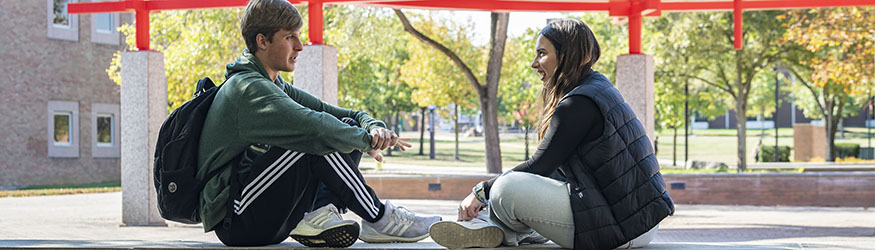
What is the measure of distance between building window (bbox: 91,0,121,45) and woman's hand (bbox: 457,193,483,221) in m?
25.0

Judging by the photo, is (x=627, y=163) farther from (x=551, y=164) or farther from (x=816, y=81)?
(x=816, y=81)

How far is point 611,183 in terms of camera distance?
375 centimetres

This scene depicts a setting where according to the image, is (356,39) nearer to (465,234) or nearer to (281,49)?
(281,49)

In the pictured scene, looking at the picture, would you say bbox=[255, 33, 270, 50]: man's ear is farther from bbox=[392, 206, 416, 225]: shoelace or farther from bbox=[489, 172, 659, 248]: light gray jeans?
bbox=[489, 172, 659, 248]: light gray jeans

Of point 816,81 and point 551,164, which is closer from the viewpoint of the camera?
point 551,164

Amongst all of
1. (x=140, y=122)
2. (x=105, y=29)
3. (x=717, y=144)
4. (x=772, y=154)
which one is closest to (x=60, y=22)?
(x=105, y=29)

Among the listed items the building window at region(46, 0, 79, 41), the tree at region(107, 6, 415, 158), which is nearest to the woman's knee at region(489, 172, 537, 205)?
the tree at region(107, 6, 415, 158)

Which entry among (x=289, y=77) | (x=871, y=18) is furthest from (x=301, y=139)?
(x=289, y=77)

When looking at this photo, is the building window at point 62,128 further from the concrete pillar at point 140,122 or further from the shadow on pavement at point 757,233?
the shadow on pavement at point 757,233

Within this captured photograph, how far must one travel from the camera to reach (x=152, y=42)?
79.0ft

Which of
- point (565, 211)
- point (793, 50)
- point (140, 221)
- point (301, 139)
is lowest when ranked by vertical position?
point (140, 221)

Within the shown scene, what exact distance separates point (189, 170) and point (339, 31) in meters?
20.0

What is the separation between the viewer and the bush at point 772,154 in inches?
1497

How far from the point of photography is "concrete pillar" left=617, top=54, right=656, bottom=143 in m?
11.7
